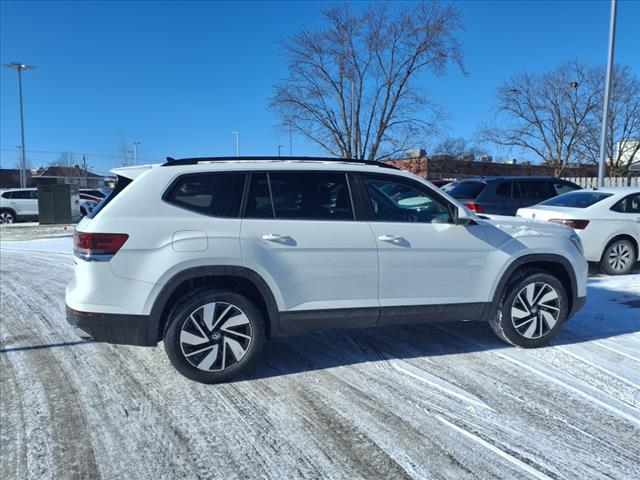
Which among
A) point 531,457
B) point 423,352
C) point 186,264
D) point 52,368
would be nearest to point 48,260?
point 52,368

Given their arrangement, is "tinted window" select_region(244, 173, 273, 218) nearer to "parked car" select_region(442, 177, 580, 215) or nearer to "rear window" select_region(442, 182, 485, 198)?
"parked car" select_region(442, 177, 580, 215)

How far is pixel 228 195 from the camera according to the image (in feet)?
12.3

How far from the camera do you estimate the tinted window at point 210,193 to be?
3.65m

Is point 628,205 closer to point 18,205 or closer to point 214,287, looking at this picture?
point 214,287

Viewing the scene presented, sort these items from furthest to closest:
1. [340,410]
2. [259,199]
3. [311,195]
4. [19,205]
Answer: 1. [19,205]
2. [311,195]
3. [259,199]
4. [340,410]

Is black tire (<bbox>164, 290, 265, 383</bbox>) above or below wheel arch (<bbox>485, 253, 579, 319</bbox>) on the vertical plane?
below

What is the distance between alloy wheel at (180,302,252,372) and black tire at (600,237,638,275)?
6711 mm

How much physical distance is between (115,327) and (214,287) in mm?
781

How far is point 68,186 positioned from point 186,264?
1935cm

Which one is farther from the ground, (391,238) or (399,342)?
(391,238)

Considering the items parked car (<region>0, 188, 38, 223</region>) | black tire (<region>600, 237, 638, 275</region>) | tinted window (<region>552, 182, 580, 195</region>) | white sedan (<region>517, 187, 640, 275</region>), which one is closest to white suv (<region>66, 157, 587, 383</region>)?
white sedan (<region>517, 187, 640, 275</region>)

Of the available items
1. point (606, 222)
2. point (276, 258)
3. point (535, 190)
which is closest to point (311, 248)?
point (276, 258)

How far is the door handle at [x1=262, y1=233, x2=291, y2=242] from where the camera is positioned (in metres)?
3.70

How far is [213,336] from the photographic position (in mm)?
3676
